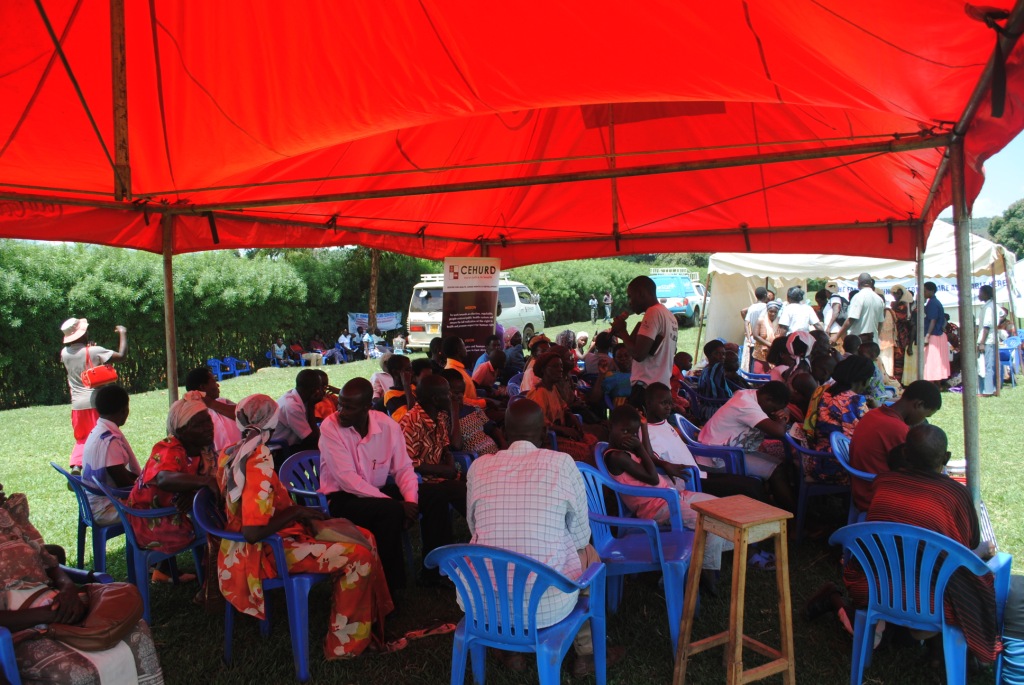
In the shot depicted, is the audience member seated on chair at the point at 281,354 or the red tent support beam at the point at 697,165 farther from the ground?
the red tent support beam at the point at 697,165

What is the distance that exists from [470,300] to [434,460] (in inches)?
154

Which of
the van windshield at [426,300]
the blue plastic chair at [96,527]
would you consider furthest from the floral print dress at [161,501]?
the van windshield at [426,300]

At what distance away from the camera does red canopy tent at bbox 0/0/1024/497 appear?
2.66 m

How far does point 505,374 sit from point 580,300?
24.5m

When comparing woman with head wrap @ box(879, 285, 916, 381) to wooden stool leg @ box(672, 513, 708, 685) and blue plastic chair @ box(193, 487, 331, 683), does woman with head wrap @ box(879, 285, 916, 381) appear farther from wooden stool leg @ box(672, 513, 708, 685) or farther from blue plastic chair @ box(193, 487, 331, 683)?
blue plastic chair @ box(193, 487, 331, 683)

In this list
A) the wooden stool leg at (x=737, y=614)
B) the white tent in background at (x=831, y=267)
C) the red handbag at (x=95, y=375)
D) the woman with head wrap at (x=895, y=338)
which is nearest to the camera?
the wooden stool leg at (x=737, y=614)

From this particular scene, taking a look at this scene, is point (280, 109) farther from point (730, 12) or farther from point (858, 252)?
point (858, 252)

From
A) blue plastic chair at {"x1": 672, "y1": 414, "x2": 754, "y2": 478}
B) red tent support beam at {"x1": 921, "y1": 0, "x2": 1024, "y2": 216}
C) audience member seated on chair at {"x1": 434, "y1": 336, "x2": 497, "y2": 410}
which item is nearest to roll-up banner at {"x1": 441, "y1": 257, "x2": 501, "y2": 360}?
audience member seated on chair at {"x1": 434, "y1": 336, "x2": 497, "y2": 410}

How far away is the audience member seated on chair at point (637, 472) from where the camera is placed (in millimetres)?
3842

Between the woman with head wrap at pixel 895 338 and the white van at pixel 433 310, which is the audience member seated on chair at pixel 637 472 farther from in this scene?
the white van at pixel 433 310

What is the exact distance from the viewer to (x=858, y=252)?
763 centimetres

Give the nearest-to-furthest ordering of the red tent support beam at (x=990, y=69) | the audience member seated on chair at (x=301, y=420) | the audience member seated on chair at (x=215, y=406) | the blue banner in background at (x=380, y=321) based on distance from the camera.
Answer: the red tent support beam at (x=990, y=69)
the audience member seated on chair at (x=215, y=406)
the audience member seated on chair at (x=301, y=420)
the blue banner in background at (x=380, y=321)

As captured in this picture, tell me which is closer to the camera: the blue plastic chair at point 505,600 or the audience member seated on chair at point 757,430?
the blue plastic chair at point 505,600

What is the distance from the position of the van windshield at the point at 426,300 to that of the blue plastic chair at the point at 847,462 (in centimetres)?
1516
